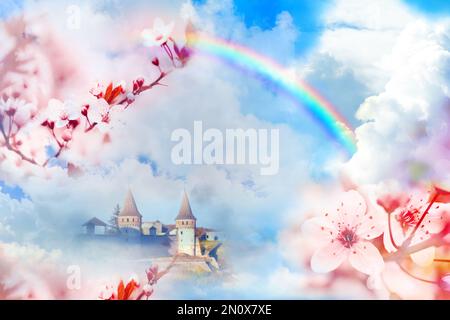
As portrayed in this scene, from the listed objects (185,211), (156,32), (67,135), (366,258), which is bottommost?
(366,258)

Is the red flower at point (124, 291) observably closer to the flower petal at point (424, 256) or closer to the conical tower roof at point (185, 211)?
the conical tower roof at point (185, 211)

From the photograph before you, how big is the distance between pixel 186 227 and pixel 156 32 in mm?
890

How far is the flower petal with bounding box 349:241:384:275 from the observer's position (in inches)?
146

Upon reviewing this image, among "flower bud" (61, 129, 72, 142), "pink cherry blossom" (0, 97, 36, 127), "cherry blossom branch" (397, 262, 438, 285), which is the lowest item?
"cherry blossom branch" (397, 262, 438, 285)

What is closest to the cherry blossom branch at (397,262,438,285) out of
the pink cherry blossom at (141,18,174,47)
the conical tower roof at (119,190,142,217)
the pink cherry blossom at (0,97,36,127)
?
the conical tower roof at (119,190,142,217)

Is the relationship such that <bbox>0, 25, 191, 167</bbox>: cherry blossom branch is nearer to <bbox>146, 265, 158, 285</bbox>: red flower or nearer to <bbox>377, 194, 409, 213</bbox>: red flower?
<bbox>146, 265, 158, 285</bbox>: red flower

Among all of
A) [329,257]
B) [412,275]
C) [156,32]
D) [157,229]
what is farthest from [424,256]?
[156,32]

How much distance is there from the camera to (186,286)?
371cm

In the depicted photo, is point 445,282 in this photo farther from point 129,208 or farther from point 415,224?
point 129,208

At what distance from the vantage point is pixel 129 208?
12.1ft

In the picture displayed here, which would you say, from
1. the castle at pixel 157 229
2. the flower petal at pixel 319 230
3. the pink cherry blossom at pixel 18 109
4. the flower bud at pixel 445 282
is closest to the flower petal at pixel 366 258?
the flower petal at pixel 319 230
